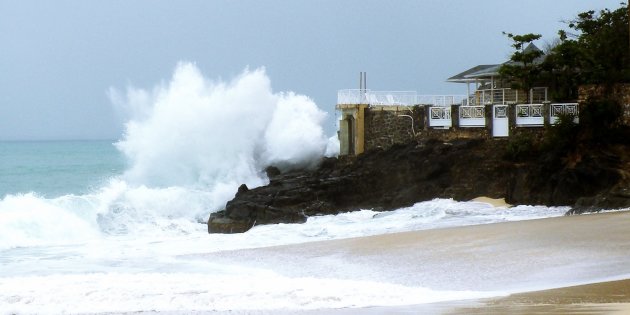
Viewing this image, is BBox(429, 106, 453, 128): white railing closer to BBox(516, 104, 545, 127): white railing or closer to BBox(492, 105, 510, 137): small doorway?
BBox(492, 105, 510, 137): small doorway

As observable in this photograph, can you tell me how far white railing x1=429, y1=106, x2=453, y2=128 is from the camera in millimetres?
28578

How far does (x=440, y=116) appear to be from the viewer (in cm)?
2880

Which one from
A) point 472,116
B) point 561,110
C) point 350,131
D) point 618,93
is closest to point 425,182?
point 472,116

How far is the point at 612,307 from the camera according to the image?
434 inches

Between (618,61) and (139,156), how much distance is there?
16152 mm

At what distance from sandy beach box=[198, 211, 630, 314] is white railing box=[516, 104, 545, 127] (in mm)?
5803

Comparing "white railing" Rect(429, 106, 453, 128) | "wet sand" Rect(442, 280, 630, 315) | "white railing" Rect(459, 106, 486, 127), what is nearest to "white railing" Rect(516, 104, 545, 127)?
"white railing" Rect(459, 106, 486, 127)

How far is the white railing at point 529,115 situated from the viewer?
88.1 ft

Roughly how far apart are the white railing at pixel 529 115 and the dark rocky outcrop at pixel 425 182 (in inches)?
29.0

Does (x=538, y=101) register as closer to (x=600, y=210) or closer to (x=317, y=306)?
(x=600, y=210)

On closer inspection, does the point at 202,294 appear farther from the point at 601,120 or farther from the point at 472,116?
the point at 472,116

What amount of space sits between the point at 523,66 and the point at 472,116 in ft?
8.75

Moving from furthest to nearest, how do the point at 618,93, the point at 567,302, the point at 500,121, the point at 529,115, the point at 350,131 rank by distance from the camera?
the point at 350,131, the point at 500,121, the point at 529,115, the point at 618,93, the point at 567,302

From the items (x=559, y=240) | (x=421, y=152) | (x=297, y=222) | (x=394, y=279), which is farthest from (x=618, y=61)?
(x=394, y=279)
